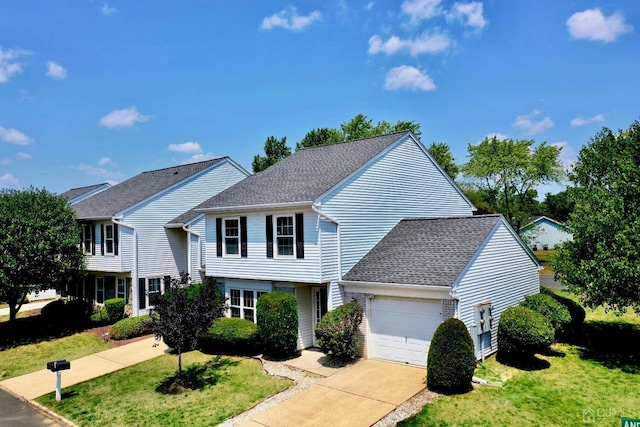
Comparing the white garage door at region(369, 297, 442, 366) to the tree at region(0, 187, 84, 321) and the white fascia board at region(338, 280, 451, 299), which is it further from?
the tree at region(0, 187, 84, 321)

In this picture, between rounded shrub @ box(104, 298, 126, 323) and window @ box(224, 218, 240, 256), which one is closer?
window @ box(224, 218, 240, 256)

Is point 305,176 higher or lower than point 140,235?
higher

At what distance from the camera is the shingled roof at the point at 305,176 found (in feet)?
53.4

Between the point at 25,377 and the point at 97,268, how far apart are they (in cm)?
888

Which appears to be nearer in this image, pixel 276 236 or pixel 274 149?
pixel 276 236

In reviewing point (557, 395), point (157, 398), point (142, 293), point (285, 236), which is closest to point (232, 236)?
point (285, 236)

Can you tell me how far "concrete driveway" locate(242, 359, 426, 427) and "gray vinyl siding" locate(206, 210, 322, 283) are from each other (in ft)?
12.0

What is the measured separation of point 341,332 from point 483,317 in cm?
480

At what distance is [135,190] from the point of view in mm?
26281

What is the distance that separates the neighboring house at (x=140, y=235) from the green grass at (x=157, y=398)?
27.8 ft

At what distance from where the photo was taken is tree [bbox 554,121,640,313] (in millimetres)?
13727

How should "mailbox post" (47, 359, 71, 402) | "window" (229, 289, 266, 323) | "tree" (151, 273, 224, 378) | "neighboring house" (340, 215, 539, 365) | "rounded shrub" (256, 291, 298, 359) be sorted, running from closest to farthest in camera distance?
"mailbox post" (47, 359, 71, 402) < "tree" (151, 273, 224, 378) < "neighboring house" (340, 215, 539, 365) < "rounded shrub" (256, 291, 298, 359) < "window" (229, 289, 266, 323)

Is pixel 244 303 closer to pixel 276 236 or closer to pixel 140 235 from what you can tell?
pixel 276 236

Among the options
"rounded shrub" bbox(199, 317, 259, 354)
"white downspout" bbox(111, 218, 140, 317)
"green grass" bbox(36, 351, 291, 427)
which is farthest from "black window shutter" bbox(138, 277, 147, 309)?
"green grass" bbox(36, 351, 291, 427)
